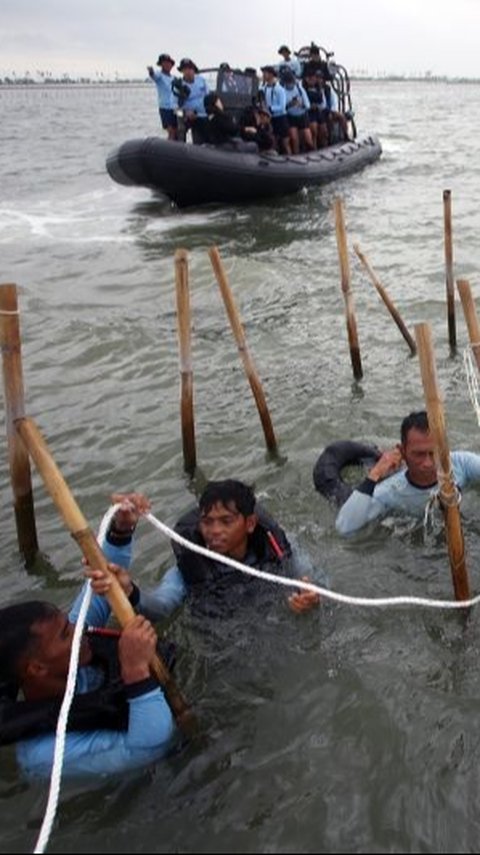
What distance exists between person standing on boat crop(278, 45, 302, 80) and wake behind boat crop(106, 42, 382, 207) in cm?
9

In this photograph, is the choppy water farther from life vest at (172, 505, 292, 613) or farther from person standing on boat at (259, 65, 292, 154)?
person standing on boat at (259, 65, 292, 154)

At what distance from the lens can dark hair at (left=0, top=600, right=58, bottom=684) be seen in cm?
321

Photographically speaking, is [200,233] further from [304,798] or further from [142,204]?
[304,798]

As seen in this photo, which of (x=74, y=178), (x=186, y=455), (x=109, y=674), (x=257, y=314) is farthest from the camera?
(x=74, y=178)

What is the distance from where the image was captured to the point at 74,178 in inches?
1060

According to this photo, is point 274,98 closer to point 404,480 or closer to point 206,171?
point 206,171

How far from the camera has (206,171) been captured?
17656 mm

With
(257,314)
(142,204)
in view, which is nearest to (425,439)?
(257,314)

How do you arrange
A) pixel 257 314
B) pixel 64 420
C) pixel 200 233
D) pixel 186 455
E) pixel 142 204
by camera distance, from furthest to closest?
pixel 142 204 < pixel 200 233 < pixel 257 314 < pixel 64 420 < pixel 186 455

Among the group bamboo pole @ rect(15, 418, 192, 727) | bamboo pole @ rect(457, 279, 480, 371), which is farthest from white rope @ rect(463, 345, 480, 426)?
bamboo pole @ rect(15, 418, 192, 727)

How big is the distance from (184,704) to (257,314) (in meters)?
8.47

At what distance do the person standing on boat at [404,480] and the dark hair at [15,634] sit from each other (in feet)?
8.86

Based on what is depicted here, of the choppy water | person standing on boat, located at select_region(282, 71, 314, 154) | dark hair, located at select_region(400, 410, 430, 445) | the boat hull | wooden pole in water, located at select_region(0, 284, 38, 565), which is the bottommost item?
the choppy water

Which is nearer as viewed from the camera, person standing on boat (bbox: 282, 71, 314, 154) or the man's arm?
the man's arm
